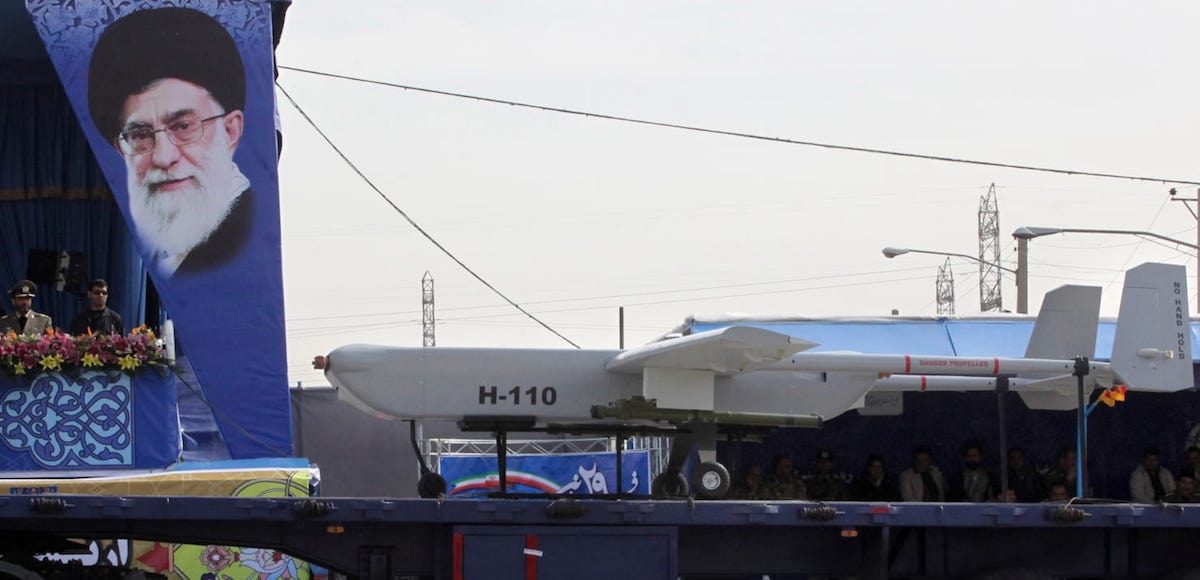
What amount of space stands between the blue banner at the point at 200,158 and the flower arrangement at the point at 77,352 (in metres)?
1.63

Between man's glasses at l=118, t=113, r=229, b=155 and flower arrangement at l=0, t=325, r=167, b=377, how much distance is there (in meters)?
3.01

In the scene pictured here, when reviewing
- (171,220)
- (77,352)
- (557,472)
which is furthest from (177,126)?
(557,472)

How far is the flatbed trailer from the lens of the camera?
1034 centimetres

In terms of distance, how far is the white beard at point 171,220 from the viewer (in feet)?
61.5

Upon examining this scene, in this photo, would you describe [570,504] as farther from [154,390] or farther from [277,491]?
[154,390]

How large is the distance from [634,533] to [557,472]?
29.0 feet

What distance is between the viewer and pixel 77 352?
16.4m

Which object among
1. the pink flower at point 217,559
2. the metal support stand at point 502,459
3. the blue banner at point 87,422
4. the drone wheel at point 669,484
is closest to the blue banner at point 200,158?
the blue banner at point 87,422

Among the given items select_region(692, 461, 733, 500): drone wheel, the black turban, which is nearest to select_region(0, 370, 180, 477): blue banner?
the black turban

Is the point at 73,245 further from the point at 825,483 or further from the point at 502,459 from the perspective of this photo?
the point at 825,483

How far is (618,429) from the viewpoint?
14102mm

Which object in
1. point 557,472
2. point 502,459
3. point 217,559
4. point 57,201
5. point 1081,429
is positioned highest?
point 57,201

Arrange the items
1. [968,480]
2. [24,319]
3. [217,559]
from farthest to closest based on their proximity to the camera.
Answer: [968,480], [24,319], [217,559]

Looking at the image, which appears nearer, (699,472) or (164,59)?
(699,472)
